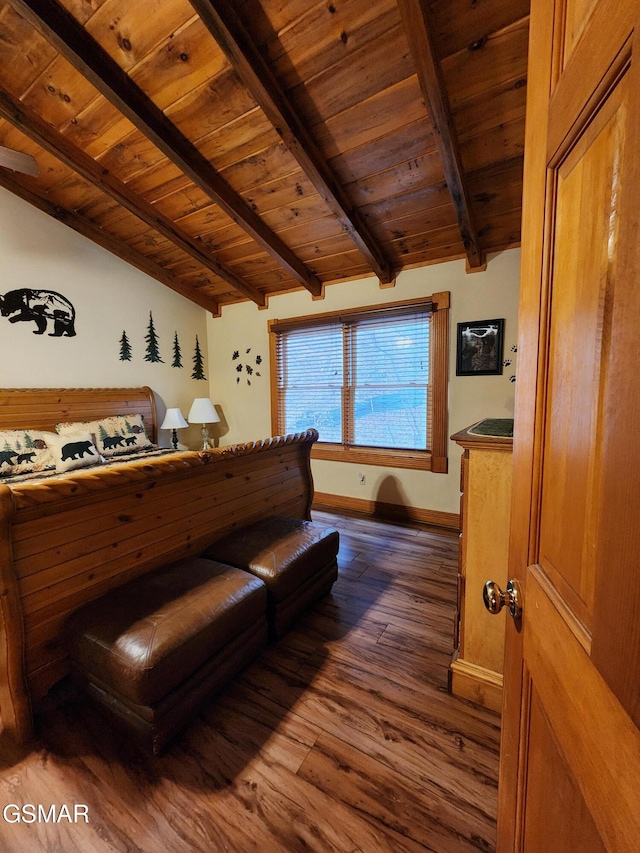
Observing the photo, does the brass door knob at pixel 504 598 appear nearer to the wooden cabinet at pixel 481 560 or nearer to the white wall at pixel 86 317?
the wooden cabinet at pixel 481 560

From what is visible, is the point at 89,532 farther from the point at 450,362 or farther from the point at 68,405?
the point at 450,362

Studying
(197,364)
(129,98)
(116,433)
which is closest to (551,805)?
(129,98)

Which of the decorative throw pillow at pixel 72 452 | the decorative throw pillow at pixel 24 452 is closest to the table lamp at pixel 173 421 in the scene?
the decorative throw pillow at pixel 72 452

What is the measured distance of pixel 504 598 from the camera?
0.72 m

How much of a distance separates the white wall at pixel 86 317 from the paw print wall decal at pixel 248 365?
64 cm

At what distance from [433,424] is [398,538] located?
1.15 meters

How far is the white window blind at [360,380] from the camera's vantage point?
3.49 m

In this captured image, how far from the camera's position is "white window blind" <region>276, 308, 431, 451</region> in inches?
137

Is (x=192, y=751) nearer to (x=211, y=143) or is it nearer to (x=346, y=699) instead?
(x=346, y=699)

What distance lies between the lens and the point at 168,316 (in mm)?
4410

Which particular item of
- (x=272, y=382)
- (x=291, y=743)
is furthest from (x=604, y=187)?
(x=272, y=382)

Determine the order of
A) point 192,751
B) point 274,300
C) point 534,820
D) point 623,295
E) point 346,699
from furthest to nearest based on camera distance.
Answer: point 274,300
point 346,699
point 192,751
point 534,820
point 623,295

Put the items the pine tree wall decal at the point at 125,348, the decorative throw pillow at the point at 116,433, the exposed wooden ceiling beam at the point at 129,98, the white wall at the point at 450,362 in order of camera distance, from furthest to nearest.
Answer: the pine tree wall decal at the point at 125,348 → the decorative throw pillow at the point at 116,433 → the white wall at the point at 450,362 → the exposed wooden ceiling beam at the point at 129,98

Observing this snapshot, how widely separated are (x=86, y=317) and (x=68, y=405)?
0.97 m
